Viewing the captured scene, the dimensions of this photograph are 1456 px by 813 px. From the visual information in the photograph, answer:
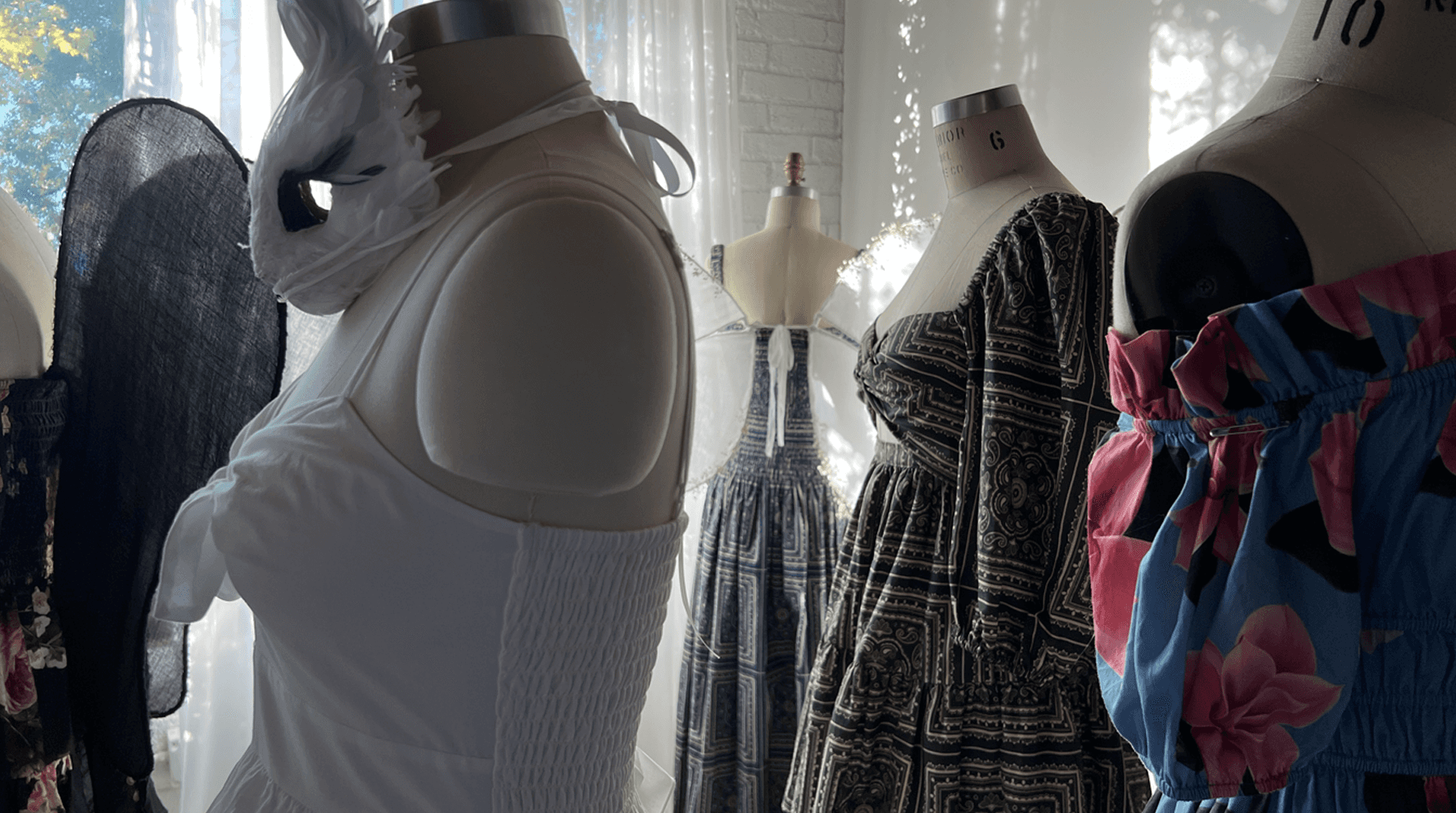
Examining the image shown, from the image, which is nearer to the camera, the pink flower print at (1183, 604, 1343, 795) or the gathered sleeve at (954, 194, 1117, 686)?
the pink flower print at (1183, 604, 1343, 795)

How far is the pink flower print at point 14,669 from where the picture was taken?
2.93ft

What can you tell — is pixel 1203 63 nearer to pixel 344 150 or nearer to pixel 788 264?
pixel 788 264

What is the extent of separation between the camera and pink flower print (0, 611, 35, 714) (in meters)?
0.89

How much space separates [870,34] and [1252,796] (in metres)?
3.12

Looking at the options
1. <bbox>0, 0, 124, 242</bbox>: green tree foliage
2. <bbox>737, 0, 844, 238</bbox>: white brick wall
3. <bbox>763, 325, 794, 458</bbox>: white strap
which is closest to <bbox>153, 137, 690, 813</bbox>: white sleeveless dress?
<bbox>763, 325, 794, 458</bbox>: white strap

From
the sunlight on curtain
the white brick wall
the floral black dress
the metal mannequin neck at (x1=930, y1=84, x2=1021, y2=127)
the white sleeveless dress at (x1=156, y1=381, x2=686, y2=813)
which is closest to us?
the white sleeveless dress at (x1=156, y1=381, x2=686, y2=813)

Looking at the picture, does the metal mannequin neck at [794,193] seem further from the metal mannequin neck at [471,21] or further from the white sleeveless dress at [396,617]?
the white sleeveless dress at [396,617]

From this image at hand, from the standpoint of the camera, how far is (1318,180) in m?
0.61

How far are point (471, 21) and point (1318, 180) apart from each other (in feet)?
2.20

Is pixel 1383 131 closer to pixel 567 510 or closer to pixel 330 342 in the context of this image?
pixel 567 510

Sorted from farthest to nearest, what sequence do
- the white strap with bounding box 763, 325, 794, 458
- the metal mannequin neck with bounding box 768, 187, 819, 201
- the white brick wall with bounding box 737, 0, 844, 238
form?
the white brick wall with bounding box 737, 0, 844, 238, the metal mannequin neck with bounding box 768, 187, 819, 201, the white strap with bounding box 763, 325, 794, 458

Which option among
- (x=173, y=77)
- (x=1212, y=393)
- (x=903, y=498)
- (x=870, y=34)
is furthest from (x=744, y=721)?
(x=870, y=34)

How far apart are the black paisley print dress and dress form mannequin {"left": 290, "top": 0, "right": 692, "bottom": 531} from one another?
0.61 m

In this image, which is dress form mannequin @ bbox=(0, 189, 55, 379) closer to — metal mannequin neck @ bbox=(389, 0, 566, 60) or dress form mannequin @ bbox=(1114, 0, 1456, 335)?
metal mannequin neck @ bbox=(389, 0, 566, 60)
